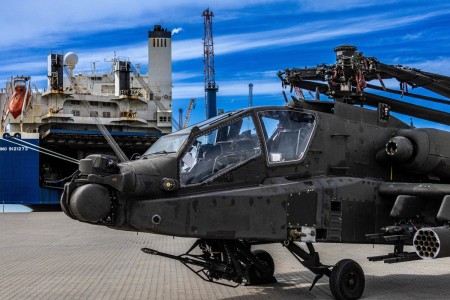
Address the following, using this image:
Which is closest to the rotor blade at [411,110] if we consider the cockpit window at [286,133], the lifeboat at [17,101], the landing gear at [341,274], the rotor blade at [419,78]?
the rotor blade at [419,78]

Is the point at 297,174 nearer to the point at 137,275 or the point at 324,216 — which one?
the point at 324,216

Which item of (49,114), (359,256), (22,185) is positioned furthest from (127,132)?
(359,256)

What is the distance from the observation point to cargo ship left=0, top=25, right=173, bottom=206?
163 ft

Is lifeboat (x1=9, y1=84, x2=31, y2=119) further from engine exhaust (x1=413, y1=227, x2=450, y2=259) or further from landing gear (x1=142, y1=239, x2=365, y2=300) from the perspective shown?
engine exhaust (x1=413, y1=227, x2=450, y2=259)

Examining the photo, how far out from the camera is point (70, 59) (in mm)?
57625

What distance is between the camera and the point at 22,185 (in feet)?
161

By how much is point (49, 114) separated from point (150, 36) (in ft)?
57.7

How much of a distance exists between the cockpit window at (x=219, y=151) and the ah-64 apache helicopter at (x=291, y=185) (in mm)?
16

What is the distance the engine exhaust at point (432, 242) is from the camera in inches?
322

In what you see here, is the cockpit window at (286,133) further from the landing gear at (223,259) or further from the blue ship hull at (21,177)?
the blue ship hull at (21,177)

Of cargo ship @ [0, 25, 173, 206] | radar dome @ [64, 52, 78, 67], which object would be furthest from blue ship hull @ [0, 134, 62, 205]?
radar dome @ [64, 52, 78, 67]

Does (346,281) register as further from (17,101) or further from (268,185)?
(17,101)

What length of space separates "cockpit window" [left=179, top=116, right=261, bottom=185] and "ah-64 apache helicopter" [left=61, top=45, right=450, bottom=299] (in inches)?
0.6

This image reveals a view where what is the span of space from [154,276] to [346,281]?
447cm
